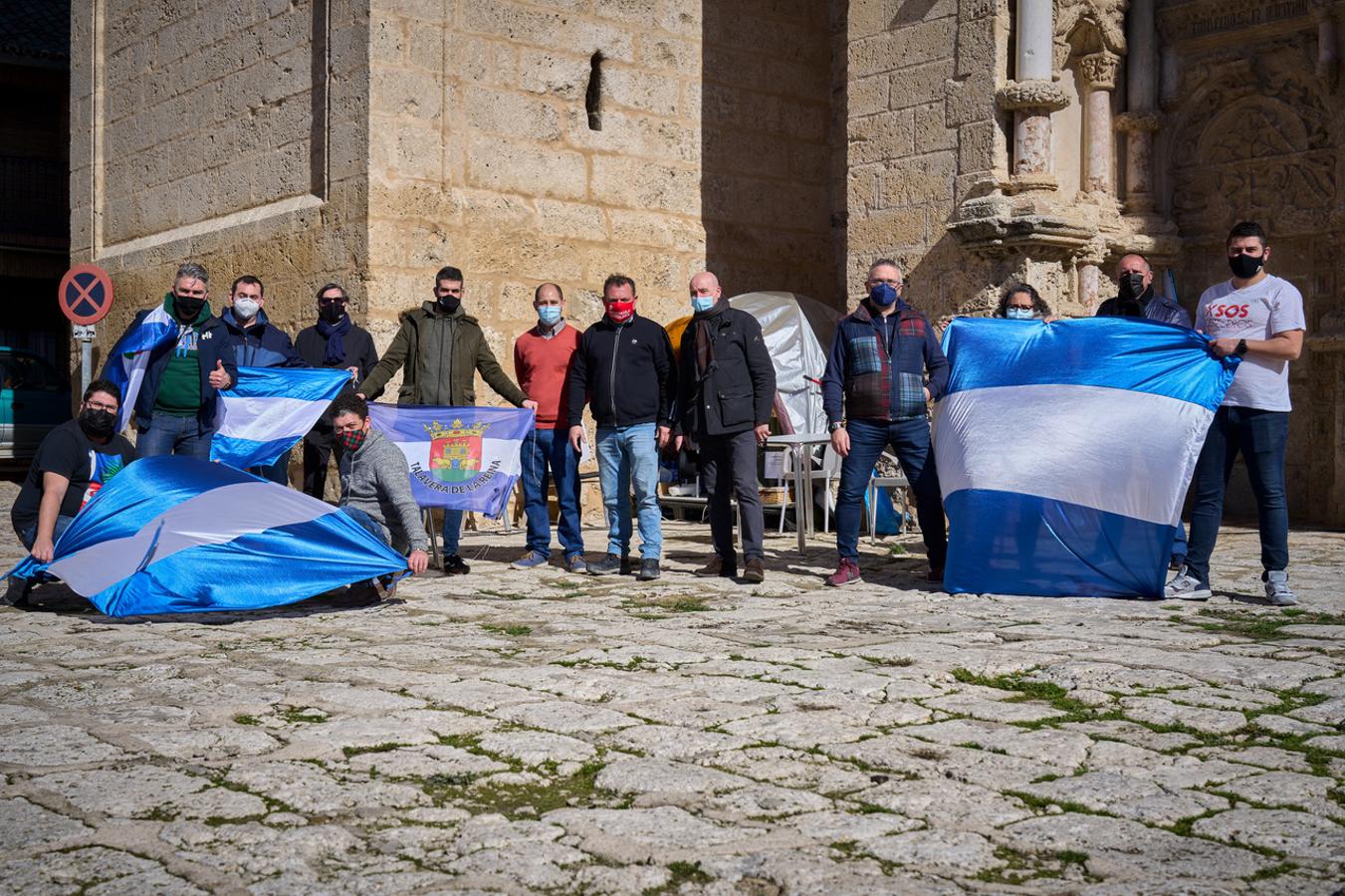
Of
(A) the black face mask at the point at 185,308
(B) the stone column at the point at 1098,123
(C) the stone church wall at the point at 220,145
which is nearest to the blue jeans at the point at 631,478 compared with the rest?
(A) the black face mask at the point at 185,308

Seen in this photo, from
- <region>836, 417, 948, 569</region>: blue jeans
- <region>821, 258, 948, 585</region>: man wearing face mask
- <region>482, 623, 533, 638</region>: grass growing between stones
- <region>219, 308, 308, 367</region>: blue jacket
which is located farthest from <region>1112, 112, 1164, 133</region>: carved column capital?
<region>482, 623, 533, 638</region>: grass growing between stones

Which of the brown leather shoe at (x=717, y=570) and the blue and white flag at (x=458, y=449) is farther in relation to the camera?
the blue and white flag at (x=458, y=449)

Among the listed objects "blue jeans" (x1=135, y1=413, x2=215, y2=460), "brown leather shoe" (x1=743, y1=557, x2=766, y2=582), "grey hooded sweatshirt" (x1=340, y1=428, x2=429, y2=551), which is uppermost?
"blue jeans" (x1=135, y1=413, x2=215, y2=460)

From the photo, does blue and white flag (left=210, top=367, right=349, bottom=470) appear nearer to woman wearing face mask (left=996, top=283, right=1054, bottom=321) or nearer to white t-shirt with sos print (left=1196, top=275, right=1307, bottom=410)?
woman wearing face mask (left=996, top=283, right=1054, bottom=321)

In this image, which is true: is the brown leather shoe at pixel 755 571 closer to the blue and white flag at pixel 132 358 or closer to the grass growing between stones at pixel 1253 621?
the grass growing between stones at pixel 1253 621

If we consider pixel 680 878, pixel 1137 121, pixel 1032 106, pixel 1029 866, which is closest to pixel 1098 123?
pixel 1137 121

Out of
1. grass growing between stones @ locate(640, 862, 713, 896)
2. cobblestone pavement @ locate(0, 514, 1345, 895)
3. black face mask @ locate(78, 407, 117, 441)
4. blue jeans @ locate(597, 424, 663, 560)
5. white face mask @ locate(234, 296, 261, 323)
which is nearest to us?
grass growing between stones @ locate(640, 862, 713, 896)

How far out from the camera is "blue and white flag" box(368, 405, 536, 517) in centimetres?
952

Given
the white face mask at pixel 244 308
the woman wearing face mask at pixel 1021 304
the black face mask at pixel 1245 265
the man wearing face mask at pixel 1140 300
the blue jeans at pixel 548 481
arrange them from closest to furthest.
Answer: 1. the black face mask at pixel 1245 265
2. the man wearing face mask at pixel 1140 300
3. the woman wearing face mask at pixel 1021 304
4. the white face mask at pixel 244 308
5. the blue jeans at pixel 548 481

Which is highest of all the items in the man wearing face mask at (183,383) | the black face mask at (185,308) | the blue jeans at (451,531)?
the black face mask at (185,308)

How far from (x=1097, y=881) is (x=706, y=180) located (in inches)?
472

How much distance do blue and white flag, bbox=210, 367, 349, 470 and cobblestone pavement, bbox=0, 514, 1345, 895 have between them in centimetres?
215

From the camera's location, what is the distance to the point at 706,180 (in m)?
14.8

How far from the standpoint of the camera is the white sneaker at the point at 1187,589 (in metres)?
7.85
